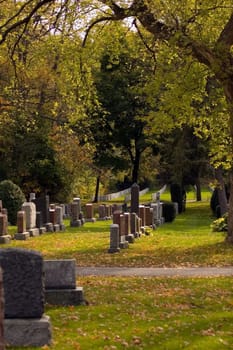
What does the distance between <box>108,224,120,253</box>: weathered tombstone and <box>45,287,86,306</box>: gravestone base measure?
1068 centimetres

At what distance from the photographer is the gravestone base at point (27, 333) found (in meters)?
9.13

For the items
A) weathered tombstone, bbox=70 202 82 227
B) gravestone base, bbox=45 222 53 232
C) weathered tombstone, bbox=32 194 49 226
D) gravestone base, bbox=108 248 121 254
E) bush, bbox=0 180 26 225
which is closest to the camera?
gravestone base, bbox=108 248 121 254

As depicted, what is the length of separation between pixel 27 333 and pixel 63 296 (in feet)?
8.38

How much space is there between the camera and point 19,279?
9.29 metres

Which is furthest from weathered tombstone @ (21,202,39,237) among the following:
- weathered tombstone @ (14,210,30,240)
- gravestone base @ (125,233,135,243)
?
gravestone base @ (125,233,135,243)

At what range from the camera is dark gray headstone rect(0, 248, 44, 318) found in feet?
30.3

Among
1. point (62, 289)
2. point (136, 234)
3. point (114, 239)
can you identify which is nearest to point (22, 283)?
point (62, 289)

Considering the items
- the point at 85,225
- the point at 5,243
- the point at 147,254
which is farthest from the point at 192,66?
the point at 85,225

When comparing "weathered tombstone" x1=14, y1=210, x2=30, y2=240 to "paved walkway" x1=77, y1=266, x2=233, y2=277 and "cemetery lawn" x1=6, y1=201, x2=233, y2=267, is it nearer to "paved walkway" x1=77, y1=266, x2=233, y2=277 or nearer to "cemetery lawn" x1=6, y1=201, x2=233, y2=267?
"cemetery lawn" x1=6, y1=201, x2=233, y2=267

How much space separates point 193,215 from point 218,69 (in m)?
34.5

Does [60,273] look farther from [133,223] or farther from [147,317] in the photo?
[133,223]

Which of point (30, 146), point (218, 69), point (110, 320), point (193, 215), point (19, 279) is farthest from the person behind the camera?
point (193, 215)

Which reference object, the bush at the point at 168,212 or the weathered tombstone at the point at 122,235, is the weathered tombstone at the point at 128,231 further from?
the bush at the point at 168,212

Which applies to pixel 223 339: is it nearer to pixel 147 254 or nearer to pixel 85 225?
pixel 147 254
